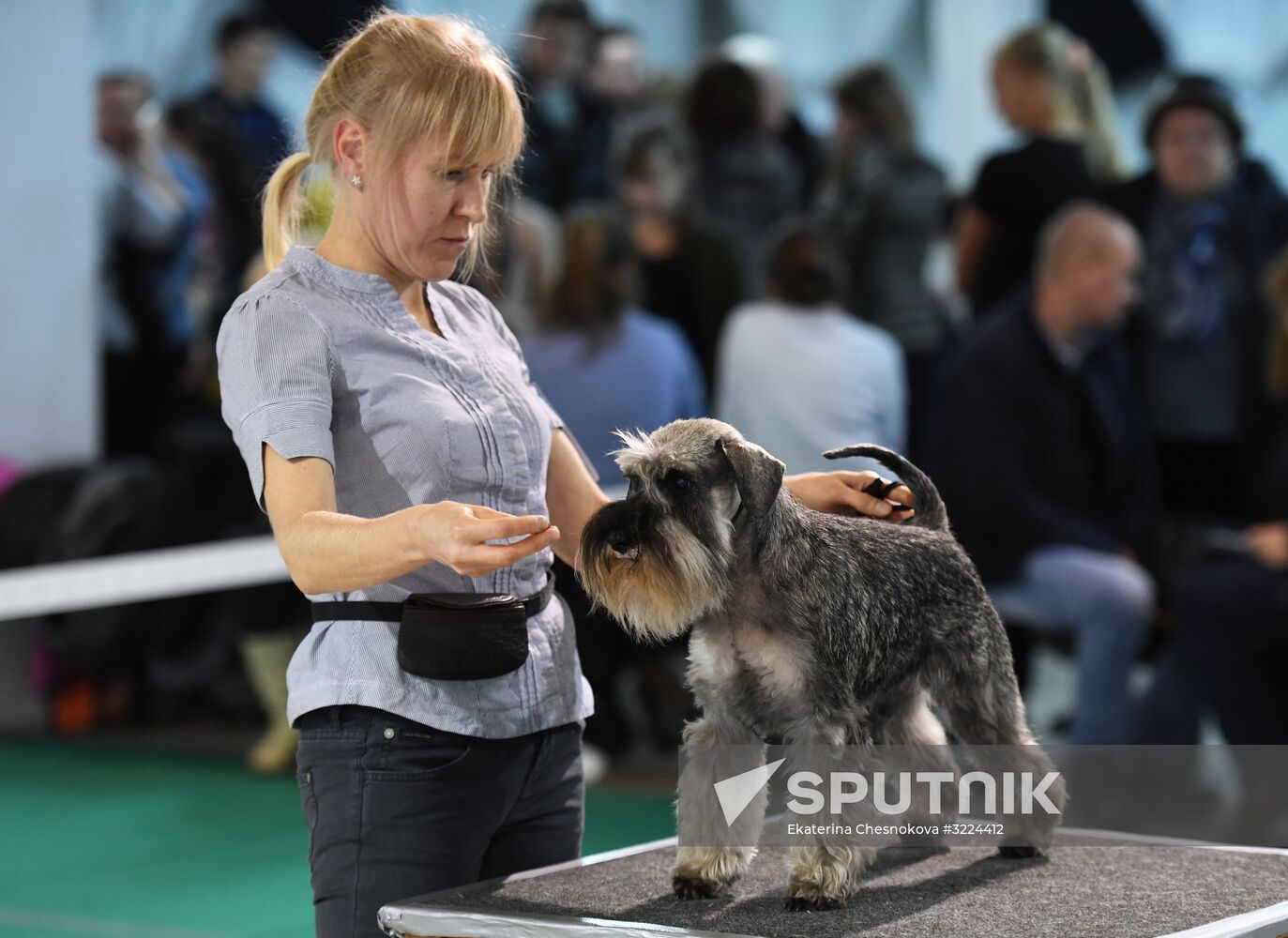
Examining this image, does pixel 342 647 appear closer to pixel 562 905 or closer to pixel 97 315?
pixel 562 905

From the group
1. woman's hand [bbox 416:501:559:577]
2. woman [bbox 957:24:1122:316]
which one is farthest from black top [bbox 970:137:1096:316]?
woman's hand [bbox 416:501:559:577]

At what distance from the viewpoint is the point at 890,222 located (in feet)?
19.4

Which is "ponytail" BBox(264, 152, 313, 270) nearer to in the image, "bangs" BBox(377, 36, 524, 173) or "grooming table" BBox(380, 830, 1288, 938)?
"bangs" BBox(377, 36, 524, 173)

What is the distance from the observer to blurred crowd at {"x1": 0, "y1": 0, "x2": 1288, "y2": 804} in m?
4.89

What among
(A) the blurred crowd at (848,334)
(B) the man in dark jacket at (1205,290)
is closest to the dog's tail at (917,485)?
(A) the blurred crowd at (848,334)

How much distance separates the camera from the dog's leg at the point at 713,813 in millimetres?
1886

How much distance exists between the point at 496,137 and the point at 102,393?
549 centimetres

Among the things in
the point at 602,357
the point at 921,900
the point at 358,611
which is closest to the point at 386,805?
the point at 358,611

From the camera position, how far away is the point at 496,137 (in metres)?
1.92

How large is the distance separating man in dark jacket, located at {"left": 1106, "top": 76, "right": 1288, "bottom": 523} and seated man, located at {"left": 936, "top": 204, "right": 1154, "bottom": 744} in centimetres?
43

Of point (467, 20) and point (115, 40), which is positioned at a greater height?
point (115, 40)

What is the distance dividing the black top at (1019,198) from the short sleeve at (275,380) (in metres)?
4.23

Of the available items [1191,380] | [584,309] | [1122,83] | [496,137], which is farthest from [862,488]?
[1122,83]

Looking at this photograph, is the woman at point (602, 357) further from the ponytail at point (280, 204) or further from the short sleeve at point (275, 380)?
the short sleeve at point (275, 380)
